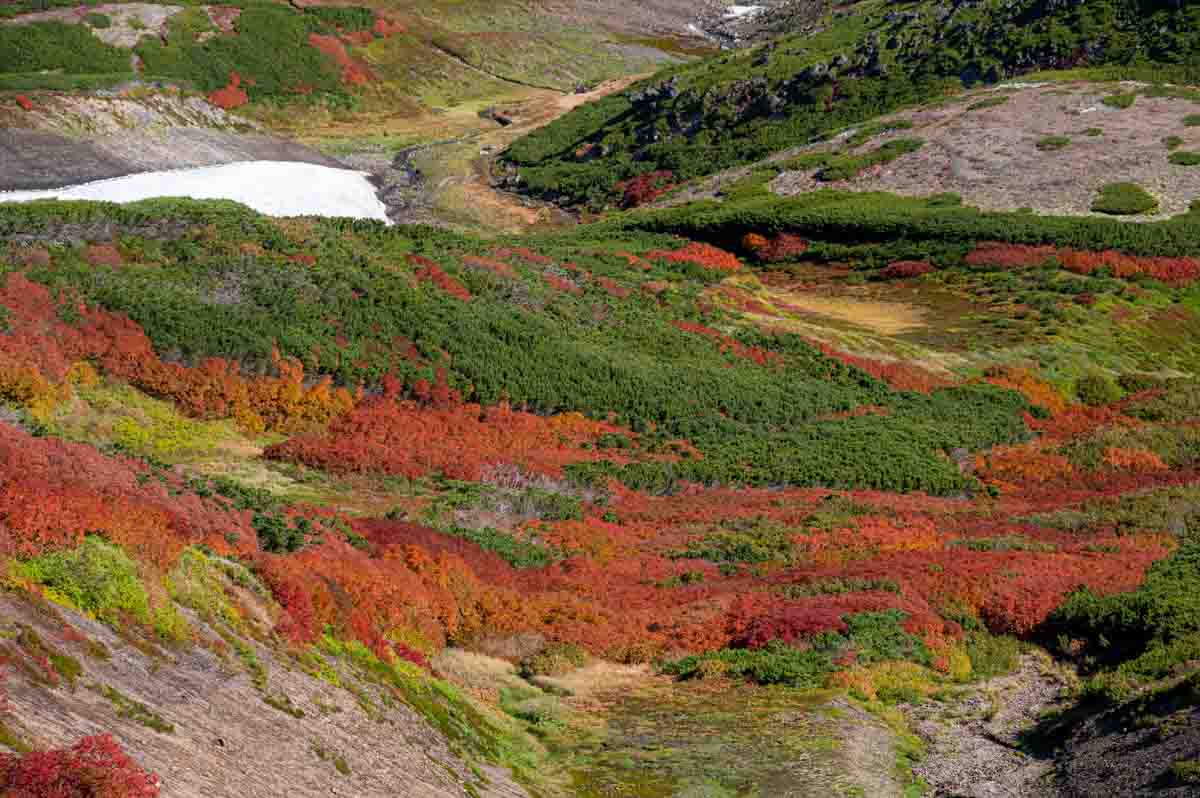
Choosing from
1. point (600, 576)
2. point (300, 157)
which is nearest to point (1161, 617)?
point (600, 576)

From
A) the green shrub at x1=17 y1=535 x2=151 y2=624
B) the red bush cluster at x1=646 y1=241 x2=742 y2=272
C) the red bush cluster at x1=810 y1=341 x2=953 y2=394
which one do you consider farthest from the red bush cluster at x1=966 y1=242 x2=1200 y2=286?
the green shrub at x1=17 y1=535 x2=151 y2=624

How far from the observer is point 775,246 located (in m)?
67.8

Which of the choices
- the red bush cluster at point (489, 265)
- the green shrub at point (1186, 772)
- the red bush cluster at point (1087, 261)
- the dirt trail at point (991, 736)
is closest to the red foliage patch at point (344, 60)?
the red bush cluster at point (1087, 261)

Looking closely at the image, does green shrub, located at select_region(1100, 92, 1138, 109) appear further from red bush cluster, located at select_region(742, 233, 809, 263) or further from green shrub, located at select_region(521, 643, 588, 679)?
green shrub, located at select_region(521, 643, 588, 679)

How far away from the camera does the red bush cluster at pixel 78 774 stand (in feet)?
27.3

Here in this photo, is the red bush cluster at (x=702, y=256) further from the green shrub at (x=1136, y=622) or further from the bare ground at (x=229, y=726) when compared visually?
the bare ground at (x=229, y=726)

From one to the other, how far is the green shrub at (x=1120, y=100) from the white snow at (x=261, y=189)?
1892 inches

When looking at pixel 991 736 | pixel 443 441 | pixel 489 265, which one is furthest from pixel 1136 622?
pixel 489 265

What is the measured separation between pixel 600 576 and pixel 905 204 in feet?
169

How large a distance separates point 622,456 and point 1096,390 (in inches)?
960

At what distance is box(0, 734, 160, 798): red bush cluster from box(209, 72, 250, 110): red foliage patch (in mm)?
97396

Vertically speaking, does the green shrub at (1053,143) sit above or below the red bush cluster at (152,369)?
below

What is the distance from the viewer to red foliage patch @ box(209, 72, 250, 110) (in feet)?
327

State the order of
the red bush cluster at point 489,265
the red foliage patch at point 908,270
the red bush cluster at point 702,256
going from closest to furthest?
the red bush cluster at point 489,265, the red bush cluster at point 702,256, the red foliage patch at point 908,270
